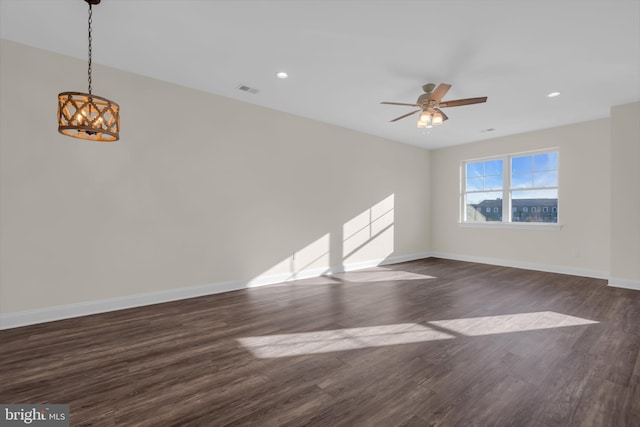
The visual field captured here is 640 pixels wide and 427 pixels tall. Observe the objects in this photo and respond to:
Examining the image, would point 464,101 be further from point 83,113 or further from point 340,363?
point 83,113

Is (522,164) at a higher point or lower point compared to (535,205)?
higher

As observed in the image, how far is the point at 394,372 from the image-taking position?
6.40ft

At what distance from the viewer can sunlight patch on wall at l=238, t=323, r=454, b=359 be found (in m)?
2.28

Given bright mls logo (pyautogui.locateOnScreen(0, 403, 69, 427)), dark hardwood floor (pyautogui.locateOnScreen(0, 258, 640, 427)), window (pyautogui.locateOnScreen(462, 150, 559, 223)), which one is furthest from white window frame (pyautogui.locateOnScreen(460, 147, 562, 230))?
bright mls logo (pyautogui.locateOnScreen(0, 403, 69, 427))

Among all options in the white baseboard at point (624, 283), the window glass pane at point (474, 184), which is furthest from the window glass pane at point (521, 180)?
the white baseboard at point (624, 283)

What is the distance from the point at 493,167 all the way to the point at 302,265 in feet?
15.7

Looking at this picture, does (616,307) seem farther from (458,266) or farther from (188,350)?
(188,350)

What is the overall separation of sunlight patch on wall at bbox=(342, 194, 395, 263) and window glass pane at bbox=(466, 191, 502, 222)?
1935 millimetres

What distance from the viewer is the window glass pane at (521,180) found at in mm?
5672

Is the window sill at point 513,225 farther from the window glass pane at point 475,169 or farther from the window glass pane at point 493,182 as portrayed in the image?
the window glass pane at point 475,169

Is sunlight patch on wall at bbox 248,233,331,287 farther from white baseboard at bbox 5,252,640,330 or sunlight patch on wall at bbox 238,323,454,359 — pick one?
sunlight patch on wall at bbox 238,323,454,359

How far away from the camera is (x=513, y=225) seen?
5.79 metres

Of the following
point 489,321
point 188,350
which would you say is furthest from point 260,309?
point 489,321

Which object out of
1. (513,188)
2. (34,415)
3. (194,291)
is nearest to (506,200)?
(513,188)
